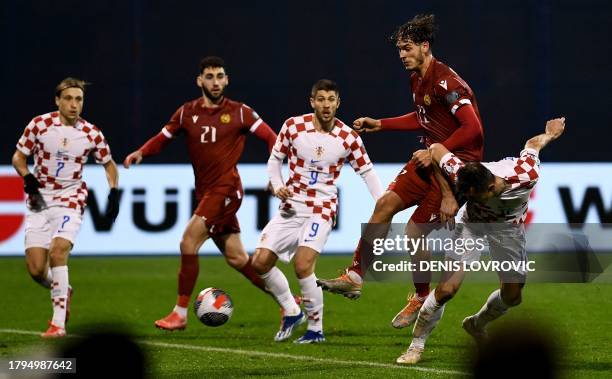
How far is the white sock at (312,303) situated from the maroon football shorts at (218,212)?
1.00m

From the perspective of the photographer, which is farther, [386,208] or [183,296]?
[183,296]

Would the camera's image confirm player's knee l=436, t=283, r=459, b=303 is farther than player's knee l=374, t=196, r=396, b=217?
No

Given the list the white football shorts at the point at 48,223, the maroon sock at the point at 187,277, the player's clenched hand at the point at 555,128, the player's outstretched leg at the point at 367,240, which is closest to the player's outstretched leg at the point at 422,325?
the player's outstretched leg at the point at 367,240

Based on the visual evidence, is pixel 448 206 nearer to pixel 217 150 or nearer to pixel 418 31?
pixel 418 31

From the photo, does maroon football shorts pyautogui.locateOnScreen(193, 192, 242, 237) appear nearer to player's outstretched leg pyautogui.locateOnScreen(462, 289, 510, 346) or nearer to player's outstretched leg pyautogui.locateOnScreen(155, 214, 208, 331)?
player's outstretched leg pyautogui.locateOnScreen(155, 214, 208, 331)

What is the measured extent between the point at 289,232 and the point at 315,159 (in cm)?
57

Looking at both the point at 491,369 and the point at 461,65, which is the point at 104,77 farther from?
the point at 491,369

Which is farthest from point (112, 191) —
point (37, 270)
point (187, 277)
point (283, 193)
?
point (283, 193)

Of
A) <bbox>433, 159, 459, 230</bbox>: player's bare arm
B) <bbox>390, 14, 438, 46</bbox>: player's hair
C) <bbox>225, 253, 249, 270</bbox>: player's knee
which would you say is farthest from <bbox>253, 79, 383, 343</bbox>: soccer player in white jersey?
<bbox>433, 159, 459, 230</bbox>: player's bare arm

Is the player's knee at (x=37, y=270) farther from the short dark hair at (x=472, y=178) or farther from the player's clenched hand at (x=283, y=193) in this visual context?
the short dark hair at (x=472, y=178)

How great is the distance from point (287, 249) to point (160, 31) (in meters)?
7.69

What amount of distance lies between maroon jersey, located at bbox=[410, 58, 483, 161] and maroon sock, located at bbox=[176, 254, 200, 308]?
234 centimetres

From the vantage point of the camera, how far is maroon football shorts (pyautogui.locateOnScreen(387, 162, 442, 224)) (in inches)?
262

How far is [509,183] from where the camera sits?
5.78 meters
